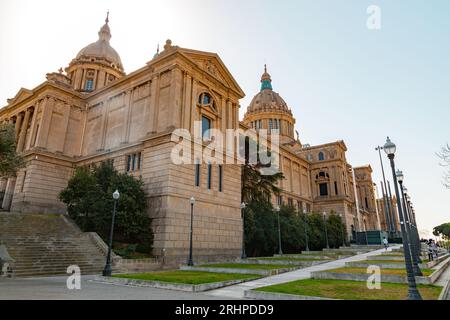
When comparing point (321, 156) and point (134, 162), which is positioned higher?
point (321, 156)

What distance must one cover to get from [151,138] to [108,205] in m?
6.81

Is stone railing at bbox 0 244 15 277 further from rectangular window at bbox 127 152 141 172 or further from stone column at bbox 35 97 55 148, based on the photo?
stone column at bbox 35 97 55 148

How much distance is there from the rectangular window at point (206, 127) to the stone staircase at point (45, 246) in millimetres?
13644

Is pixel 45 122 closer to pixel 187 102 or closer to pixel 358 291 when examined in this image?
pixel 187 102

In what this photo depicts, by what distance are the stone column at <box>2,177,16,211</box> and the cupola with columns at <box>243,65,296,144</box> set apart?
56708 millimetres

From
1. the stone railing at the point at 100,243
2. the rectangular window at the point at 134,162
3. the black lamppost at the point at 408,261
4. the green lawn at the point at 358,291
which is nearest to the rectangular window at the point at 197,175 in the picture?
the rectangular window at the point at 134,162

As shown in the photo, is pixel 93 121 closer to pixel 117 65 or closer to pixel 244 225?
pixel 117 65

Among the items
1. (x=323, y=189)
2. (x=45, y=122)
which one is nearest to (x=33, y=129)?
(x=45, y=122)

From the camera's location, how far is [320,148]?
74750 mm

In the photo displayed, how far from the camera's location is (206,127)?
99.1 feet

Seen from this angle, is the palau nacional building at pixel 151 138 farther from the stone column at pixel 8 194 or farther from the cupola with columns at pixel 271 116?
the cupola with columns at pixel 271 116
